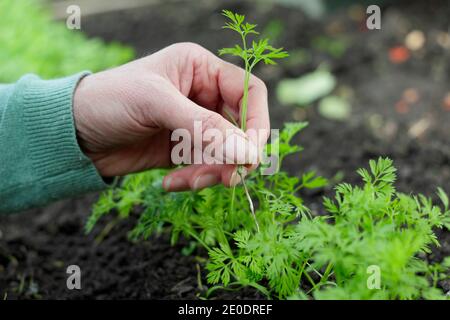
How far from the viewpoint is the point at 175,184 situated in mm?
2031

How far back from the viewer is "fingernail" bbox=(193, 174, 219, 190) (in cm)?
199

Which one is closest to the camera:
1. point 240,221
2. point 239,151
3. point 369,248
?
point 369,248

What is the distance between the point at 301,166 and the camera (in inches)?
131

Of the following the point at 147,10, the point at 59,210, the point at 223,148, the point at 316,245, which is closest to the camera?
the point at 316,245

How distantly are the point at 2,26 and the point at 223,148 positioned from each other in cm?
336

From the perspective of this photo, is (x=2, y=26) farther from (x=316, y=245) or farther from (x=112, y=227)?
(x=316, y=245)

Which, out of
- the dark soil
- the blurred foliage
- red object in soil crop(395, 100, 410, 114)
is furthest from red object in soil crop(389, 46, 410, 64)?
the blurred foliage

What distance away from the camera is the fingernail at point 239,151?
170 cm

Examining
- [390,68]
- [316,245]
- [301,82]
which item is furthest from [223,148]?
[390,68]

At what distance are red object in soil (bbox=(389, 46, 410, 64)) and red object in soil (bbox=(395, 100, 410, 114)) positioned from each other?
480mm

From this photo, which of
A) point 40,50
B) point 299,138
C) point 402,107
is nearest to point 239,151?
point 299,138

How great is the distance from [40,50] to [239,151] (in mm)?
2843

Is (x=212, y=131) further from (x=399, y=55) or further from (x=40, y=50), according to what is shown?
(x=399, y=55)

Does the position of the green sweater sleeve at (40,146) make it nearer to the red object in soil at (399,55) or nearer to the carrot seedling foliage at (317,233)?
the carrot seedling foliage at (317,233)
